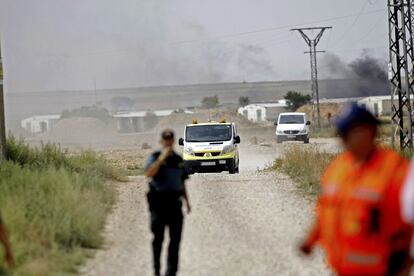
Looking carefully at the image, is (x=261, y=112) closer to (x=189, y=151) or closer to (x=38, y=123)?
(x=38, y=123)

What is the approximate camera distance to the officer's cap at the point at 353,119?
17.4 ft

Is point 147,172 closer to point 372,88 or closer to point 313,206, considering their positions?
point 313,206

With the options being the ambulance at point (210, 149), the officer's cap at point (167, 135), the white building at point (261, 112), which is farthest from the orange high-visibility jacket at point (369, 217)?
the white building at point (261, 112)

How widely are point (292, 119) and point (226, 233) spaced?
42.5 meters

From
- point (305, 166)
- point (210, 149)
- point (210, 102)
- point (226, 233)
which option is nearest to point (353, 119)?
point (226, 233)

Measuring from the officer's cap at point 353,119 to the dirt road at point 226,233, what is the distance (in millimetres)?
5429

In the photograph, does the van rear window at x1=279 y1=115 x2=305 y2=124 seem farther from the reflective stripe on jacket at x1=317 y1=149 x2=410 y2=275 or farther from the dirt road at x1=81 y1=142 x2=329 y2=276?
the reflective stripe on jacket at x1=317 y1=149 x2=410 y2=275

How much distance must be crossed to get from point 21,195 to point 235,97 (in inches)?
6209

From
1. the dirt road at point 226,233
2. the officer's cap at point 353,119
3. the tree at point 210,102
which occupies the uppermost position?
the tree at point 210,102

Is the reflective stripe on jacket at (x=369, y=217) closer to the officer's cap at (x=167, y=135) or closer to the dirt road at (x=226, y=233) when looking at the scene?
the officer's cap at (x=167, y=135)

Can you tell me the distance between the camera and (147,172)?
9586 mm

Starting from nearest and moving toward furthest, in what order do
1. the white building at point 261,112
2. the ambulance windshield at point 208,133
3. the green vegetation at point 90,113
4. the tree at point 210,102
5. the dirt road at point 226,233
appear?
the dirt road at point 226,233 < the ambulance windshield at point 208,133 < the green vegetation at point 90,113 < the white building at point 261,112 < the tree at point 210,102

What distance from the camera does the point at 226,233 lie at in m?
13.8

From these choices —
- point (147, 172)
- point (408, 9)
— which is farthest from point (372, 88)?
point (147, 172)
